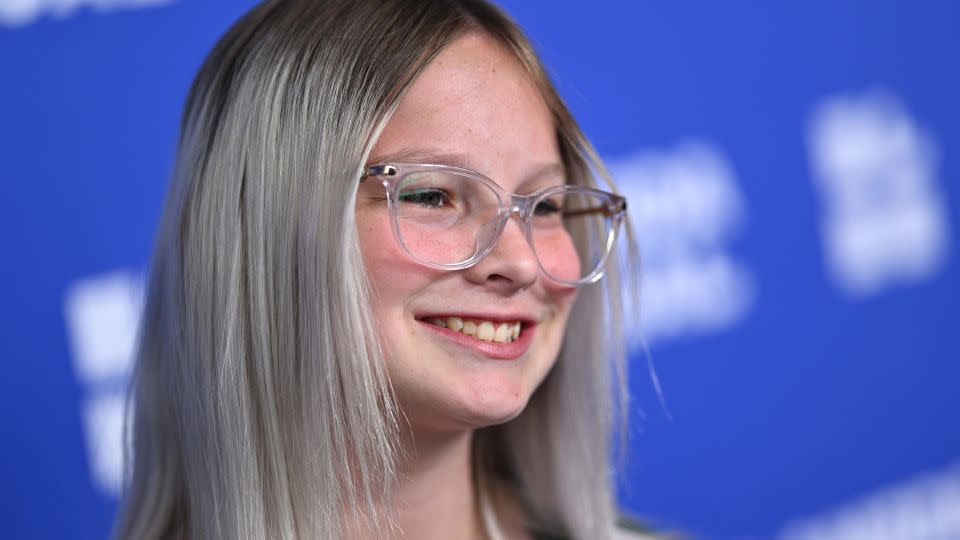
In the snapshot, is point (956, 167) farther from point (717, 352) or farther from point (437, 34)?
point (437, 34)

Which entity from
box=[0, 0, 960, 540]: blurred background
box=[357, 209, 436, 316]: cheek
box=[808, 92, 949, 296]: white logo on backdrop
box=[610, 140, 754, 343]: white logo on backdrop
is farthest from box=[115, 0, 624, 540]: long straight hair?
box=[808, 92, 949, 296]: white logo on backdrop

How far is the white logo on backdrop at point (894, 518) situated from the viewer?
73.0 inches

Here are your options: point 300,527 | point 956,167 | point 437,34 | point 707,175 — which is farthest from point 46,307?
point 956,167

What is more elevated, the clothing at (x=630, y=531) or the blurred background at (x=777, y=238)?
the blurred background at (x=777, y=238)

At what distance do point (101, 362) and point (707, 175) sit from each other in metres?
1.04

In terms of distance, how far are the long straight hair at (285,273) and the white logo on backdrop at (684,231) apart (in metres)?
0.65

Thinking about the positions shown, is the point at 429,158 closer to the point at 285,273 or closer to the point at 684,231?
the point at 285,273

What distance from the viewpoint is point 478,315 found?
39.3 inches

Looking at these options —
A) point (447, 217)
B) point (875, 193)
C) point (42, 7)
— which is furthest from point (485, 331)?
point (875, 193)

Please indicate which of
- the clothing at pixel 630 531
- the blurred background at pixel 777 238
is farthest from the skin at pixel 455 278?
the blurred background at pixel 777 238

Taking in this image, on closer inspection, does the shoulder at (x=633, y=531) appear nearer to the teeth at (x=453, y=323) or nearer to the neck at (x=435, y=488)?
the neck at (x=435, y=488)

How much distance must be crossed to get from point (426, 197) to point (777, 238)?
1017 mm

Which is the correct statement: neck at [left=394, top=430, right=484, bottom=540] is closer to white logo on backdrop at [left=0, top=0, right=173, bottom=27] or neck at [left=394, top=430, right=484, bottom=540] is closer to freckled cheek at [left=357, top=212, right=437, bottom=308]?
freckled cheek at [left=357, top=212, right=437, bottom=308]

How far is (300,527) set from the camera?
3.29ft
